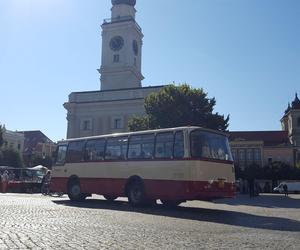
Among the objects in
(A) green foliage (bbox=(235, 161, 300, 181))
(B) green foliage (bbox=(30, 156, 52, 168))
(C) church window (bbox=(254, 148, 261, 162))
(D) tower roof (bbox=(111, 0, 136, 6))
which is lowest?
(A) green foliage (bbox=(235, 161, 300, 181))

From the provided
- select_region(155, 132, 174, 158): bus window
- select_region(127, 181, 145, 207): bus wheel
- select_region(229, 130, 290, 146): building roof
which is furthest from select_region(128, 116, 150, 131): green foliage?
select_region(229, 130, 290, 146): building roof

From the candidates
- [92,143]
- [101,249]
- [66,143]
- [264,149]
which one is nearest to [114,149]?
[92,143]

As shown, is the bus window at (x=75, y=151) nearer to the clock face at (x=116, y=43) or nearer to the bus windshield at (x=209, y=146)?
the bus windshield at (x=209, y=146)

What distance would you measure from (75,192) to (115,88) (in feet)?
188

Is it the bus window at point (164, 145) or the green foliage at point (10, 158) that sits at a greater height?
the green foliage at point (10, 158)

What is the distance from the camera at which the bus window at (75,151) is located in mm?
22875

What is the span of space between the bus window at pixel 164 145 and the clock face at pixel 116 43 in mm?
63483

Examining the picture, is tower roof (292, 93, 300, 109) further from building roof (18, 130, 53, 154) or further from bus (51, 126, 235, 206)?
bus (51, 126, 235, 206)

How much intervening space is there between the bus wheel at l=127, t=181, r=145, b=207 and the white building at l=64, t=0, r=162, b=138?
52.1m

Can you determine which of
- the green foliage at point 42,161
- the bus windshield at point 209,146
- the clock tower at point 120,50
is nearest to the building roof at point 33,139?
the green foliage at point 42,161

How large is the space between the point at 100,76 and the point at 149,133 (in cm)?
6346

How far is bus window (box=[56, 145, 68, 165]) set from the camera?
78.7ft

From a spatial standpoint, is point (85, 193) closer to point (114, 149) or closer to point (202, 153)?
point (114, 149)

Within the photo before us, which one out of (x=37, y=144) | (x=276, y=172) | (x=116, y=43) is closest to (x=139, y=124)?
(x=116, y=43)
